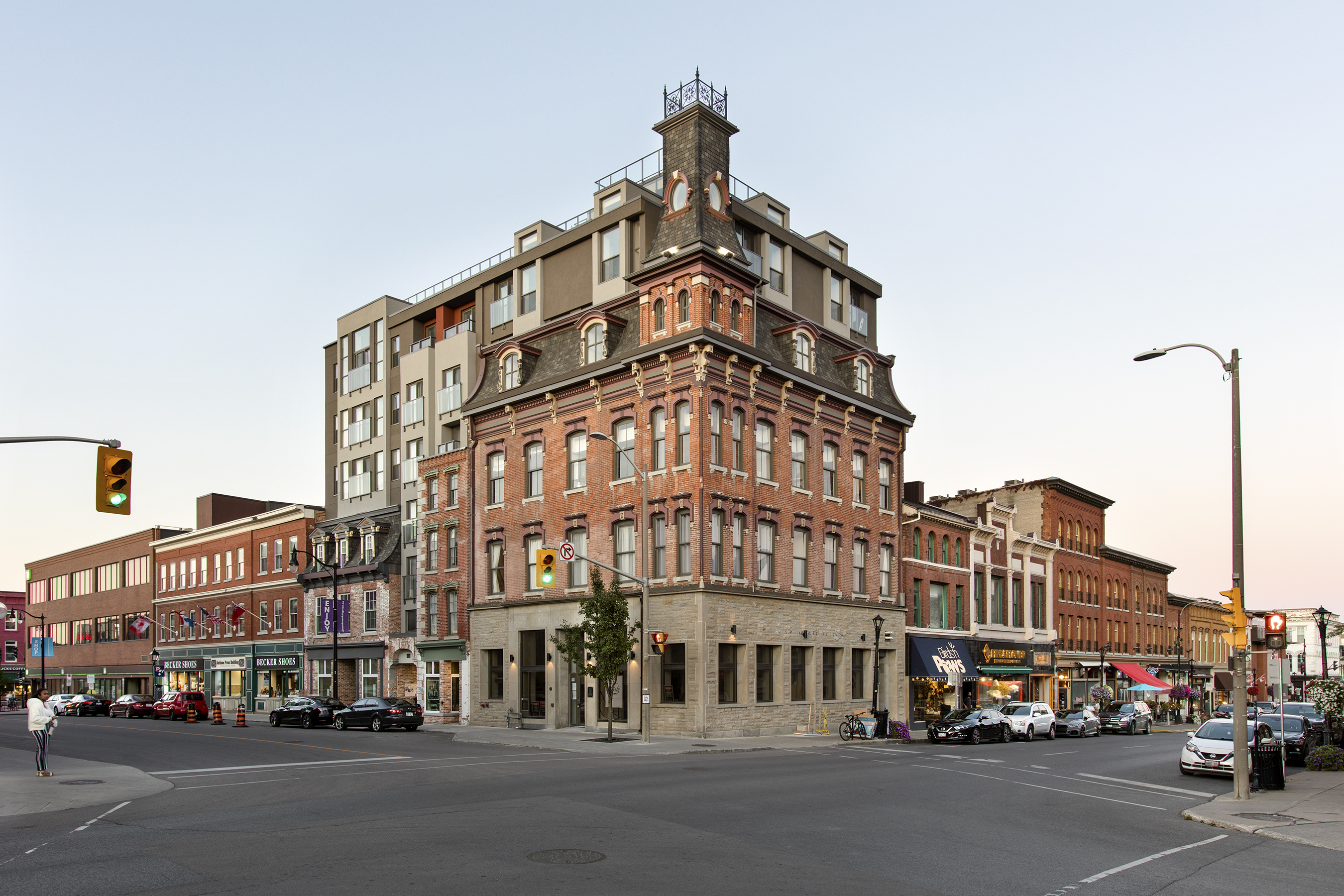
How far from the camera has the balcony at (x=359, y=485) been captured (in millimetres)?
61656

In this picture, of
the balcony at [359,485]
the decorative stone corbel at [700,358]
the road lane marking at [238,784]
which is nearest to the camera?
the road lane marking at [238,784]

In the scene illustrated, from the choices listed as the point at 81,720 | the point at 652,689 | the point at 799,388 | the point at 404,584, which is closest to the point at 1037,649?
the point at 799,388

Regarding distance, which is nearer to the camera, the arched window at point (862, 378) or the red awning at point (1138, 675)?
the arched window at point (862, 378)

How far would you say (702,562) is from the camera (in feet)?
122

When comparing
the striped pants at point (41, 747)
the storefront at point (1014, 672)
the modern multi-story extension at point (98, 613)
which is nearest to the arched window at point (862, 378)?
the storefront at point (1014, 672)

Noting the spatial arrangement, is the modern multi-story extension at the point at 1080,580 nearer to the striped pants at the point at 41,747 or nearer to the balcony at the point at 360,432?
the balcony at the point at 360,432

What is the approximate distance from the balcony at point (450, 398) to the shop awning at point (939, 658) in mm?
25913

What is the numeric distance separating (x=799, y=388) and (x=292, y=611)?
36.6 meters

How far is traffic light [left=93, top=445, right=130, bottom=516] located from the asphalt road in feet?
16.7

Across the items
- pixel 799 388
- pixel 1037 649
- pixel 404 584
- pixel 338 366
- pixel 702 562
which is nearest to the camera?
pixel 702 562

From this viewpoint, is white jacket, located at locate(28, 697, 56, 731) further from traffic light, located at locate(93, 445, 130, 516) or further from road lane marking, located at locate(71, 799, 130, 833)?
traffic light, located at locate(93, 445, 130, 516)

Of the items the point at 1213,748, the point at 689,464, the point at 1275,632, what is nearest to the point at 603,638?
the point at 689,464

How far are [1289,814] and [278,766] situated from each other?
2193 cm

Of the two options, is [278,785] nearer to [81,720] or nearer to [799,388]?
[799,388]
